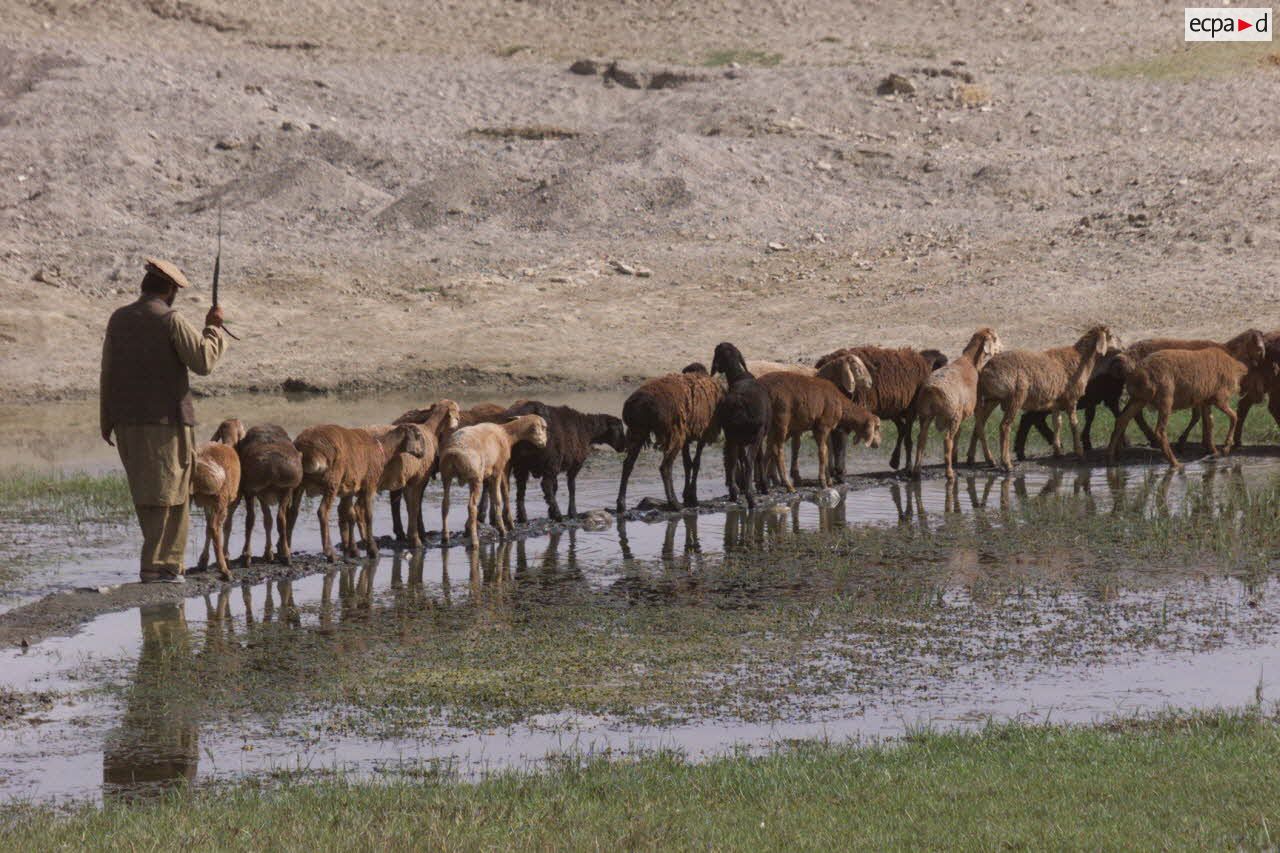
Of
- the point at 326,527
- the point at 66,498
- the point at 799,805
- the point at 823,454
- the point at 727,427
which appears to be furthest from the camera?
the point at 66,498

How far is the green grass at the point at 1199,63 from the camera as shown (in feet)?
147

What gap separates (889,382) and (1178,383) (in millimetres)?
3017

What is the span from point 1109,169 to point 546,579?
95.7ft

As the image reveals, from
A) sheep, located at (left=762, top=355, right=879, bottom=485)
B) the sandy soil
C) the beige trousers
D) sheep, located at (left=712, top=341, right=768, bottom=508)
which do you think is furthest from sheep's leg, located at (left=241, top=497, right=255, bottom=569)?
the sandy soil

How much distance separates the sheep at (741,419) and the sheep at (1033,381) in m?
3.08

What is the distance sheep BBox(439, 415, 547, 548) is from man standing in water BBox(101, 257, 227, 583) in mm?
2524

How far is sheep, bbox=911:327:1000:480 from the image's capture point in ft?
59.7

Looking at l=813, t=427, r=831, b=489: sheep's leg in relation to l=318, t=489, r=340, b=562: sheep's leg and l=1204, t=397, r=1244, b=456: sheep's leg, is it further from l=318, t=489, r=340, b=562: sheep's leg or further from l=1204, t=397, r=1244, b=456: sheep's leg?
l=318, t=489, r=340, b=562: sheep's leg

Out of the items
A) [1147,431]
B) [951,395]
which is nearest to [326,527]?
[951,395]

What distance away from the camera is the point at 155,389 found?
12484 mm

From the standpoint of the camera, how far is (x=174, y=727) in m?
9.23

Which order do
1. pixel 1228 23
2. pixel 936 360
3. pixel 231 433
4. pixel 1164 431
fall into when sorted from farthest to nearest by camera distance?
pixel 1228 23
pixel 936 360
pixel 1164 431
pixel 231 433

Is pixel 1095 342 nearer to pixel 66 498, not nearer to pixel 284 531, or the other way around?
pixel 284 531

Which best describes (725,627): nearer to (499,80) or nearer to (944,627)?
(944,627)
